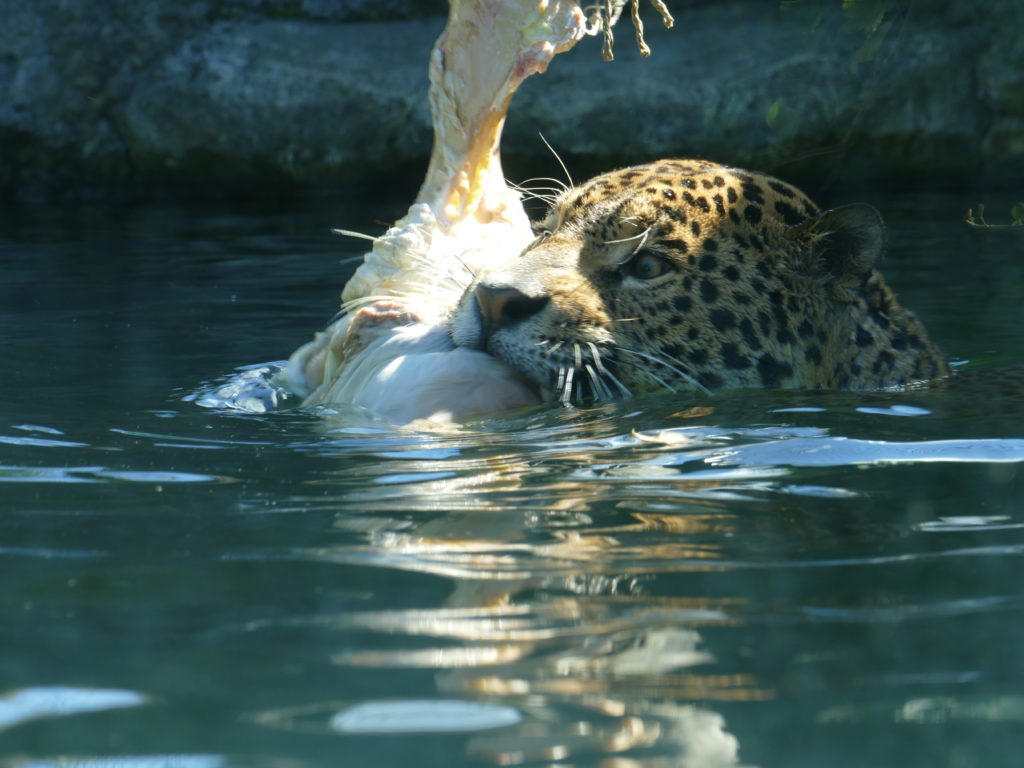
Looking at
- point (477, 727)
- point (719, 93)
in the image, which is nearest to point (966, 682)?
point (477, 727)

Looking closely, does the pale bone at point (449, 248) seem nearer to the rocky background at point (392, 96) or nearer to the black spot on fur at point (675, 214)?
the black spot on fur at point (675, 214)

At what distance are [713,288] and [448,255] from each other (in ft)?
3.31

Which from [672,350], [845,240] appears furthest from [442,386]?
[845,240]

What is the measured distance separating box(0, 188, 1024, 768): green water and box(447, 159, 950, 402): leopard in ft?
0.53

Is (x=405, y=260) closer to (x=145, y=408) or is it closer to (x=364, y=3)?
(x=145, y=408)

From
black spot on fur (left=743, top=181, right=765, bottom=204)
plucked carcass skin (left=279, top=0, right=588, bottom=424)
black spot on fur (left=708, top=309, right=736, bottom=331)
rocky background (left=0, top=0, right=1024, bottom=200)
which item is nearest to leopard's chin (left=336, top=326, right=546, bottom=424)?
plucked carcass skin (left=279, top=0, right=588, bottom=424)

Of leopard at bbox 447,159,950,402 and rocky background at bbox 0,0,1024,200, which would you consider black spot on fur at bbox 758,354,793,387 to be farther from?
rocky background at bbox 0,0,1024,200

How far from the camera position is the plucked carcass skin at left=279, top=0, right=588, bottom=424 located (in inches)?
155

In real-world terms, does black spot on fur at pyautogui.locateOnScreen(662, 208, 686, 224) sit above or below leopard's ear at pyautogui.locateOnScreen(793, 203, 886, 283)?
above

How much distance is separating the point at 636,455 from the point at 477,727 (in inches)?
69.8

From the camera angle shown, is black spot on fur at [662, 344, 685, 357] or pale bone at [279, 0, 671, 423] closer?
pale bone at [279, 0, 671, 423]

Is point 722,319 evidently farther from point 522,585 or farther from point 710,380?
point 522,585

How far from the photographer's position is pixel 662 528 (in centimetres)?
267

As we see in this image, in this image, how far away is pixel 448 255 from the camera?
484cm
